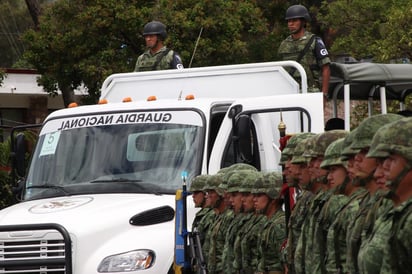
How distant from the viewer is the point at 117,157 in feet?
34.7

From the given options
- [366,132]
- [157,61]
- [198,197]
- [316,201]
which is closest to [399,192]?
[366,132]

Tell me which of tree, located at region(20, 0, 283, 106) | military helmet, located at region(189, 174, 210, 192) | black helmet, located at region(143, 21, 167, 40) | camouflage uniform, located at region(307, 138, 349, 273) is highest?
tree, located at region(20, 0, 283, 106)

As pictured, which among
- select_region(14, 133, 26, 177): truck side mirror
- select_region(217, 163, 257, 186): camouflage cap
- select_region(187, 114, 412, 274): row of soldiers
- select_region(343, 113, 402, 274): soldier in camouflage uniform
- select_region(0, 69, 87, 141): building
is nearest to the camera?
select_region(187, 114, 412, 274): row of soldiers

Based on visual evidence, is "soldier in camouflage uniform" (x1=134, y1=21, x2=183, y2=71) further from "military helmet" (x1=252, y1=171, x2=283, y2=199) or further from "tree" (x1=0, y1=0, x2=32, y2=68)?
"tree" (x1=0, y1=0, x2=32, y2=68)

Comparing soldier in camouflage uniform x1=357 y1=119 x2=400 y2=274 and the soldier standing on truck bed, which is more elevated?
the soldier standing on truck bed

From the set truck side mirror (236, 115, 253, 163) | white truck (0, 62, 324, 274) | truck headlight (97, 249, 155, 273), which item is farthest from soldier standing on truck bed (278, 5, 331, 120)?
truck headlight (97, 249, 155, 273)

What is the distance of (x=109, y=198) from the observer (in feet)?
33.1

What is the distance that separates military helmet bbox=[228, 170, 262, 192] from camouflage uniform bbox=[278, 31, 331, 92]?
273cm

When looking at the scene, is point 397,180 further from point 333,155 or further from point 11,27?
point 11,27

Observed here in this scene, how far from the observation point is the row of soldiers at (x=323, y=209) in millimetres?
5477

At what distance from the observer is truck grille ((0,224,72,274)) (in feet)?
31.2

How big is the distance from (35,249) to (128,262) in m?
0.98

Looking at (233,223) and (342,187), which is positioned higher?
(342,187)

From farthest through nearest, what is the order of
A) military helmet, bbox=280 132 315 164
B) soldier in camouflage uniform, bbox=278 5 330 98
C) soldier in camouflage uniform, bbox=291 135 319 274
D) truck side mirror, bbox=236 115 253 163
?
1. soldier in camouflage uniform, bbox=278 5 330 98
2. truck side mirror, bbox=236 115 253 163
3. military helmet, bbox=280 132 315 164
4. soldier in camouflage uniform, bbox=291 135 319 274
